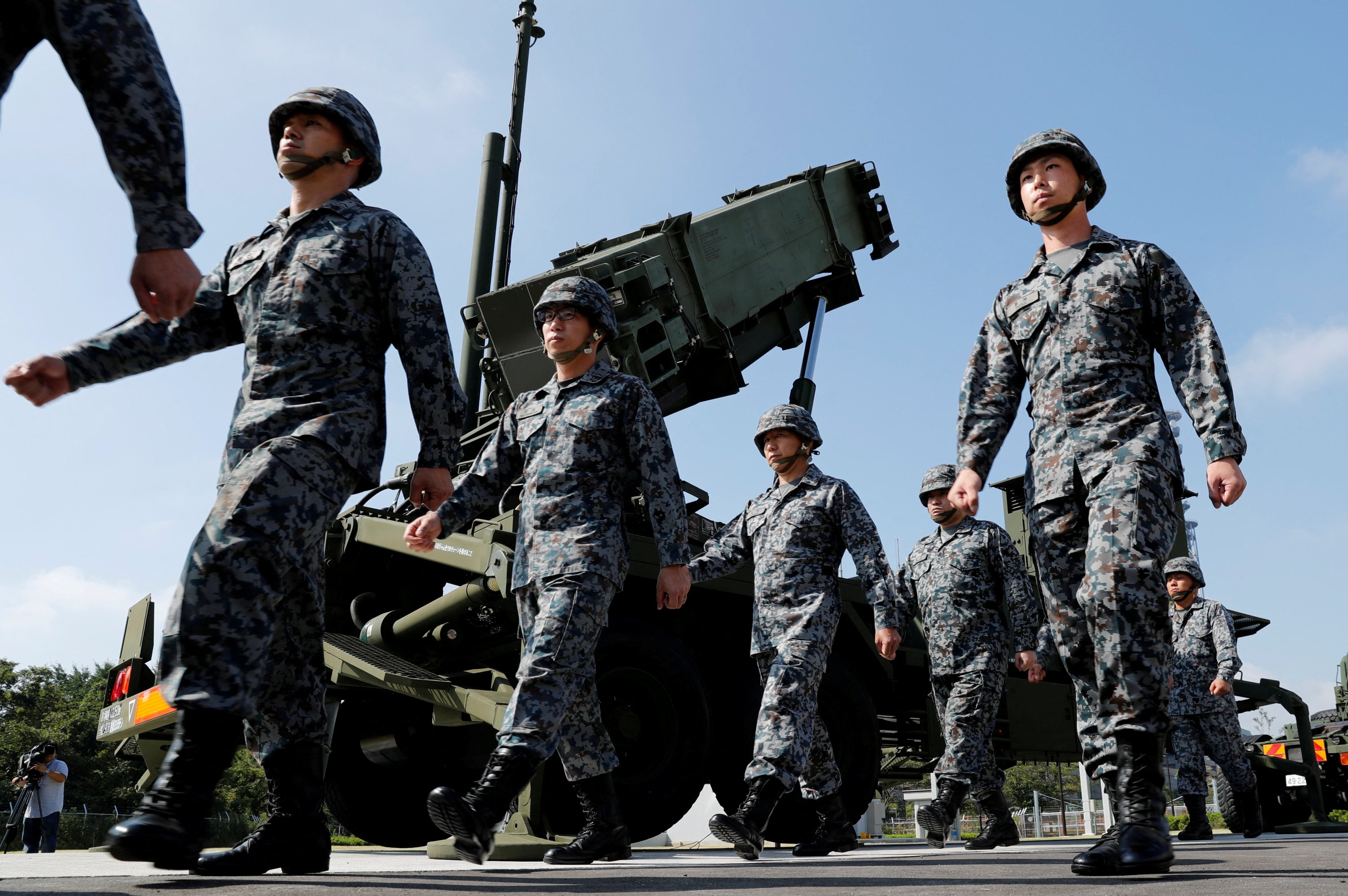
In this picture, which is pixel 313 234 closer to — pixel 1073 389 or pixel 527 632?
pixel 527 632

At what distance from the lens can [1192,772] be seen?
24.7 feet

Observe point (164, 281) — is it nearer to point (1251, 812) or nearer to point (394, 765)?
point (394, 765)

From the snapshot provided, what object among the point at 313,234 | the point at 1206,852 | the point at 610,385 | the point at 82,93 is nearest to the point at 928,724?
the point at 1206,852

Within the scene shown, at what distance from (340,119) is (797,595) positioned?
2.73 meters

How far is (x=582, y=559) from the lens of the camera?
3.42 m

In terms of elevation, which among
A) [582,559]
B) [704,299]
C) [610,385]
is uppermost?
[704,299]

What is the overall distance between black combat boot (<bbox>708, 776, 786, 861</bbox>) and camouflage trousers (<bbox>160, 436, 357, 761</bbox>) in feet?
6.03

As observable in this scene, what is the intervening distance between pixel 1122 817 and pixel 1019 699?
4.64 metres

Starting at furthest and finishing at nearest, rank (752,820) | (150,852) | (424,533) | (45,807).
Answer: (45,807) < (752,820) < (424,533) < (150,852)

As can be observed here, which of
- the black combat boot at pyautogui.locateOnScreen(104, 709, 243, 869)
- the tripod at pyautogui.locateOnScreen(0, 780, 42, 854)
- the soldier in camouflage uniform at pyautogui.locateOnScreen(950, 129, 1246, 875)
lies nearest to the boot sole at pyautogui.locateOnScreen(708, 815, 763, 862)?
the soldier in camouflage uniform at pyautogui.locateOnScreen(950, 129, 1246, 875)

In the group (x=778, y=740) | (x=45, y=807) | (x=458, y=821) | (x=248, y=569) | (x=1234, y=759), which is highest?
(x=248, y=569)

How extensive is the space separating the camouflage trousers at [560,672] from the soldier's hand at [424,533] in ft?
1.14

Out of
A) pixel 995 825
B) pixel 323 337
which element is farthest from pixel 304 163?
pixel 995 825

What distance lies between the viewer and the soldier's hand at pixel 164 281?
74.0 inches
